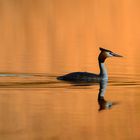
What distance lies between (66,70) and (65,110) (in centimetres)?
770

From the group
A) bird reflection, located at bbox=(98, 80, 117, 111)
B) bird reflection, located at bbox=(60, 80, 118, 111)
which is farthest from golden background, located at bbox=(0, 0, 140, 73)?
bird reflection, located at bbox=(98, 80, 117, 111)

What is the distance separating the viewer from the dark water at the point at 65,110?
13359 mm

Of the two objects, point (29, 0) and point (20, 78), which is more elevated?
point (29, 0)

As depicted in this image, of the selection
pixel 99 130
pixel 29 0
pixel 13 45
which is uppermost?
pixel 29 0

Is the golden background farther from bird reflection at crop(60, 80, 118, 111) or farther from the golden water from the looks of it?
bird reflection at crop(60, 80, 118, 111)

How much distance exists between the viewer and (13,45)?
112 feet

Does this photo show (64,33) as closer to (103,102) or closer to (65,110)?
(103,102)

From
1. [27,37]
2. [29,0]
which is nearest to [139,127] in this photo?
[27,37]

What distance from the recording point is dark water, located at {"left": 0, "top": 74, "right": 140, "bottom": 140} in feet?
43.8

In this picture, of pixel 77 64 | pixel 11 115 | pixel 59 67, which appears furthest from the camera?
pixel 77 64

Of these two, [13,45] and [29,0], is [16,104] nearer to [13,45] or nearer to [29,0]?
[13,45]

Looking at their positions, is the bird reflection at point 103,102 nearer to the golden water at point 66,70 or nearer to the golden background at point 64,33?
the golden water at point 66,70

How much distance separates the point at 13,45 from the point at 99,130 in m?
20.6

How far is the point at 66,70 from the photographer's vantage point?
2327 centimetres
